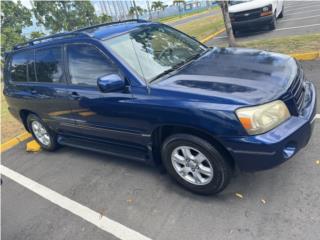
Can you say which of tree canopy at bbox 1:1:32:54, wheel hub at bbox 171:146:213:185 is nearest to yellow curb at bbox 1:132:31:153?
wheel hub at bbox 171:146:213:185

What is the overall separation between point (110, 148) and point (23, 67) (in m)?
2.37

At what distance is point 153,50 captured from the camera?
3.95 metres

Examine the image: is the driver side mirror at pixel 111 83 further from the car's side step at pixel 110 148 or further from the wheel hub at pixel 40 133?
the wheel hub at pixel 40 133

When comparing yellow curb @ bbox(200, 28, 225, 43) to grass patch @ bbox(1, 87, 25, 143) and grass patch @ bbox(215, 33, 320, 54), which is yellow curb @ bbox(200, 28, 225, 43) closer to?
grass patch @ bbox(215, 33, 320, 54)

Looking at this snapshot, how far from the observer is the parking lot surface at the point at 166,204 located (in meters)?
3.01

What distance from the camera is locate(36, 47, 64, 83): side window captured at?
457 cm

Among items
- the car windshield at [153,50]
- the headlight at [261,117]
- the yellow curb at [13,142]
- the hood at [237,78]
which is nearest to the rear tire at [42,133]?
the yellow curb at [13,142]

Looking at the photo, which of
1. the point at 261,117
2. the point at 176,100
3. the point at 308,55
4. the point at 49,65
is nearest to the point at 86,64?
the point at 49,65

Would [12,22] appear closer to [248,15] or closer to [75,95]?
[248,15]

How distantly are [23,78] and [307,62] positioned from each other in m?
5.61

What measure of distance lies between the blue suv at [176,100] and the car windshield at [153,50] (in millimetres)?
13

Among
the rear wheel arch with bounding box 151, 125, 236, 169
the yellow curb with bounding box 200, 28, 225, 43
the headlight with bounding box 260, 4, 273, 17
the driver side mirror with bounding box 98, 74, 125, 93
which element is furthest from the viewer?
the yellow curb with bounding box 200, 28, 225, 43

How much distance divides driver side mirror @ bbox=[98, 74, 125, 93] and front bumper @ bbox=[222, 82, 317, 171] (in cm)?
126

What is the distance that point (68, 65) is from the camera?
4.40 m
